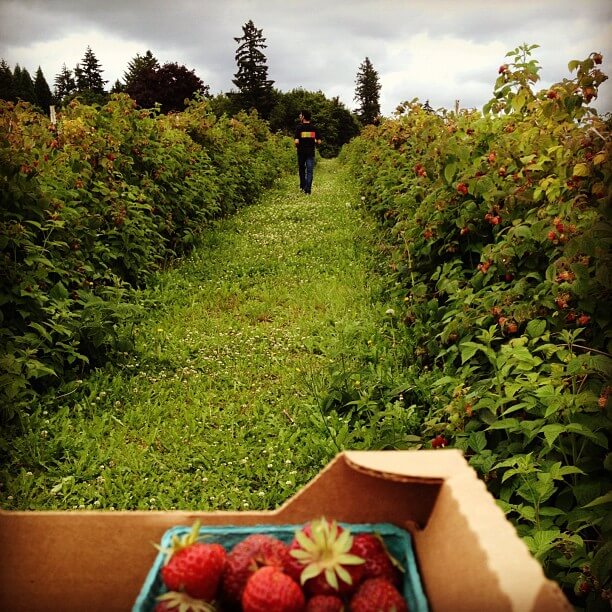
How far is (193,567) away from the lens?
3.13 ft

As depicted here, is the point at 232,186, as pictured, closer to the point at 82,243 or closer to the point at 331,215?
the point at 331,215

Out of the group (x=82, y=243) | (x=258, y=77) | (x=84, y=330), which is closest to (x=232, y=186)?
(x=82, y=243)

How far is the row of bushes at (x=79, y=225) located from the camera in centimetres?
376

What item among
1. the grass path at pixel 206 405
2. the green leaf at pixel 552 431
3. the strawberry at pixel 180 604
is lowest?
the grass path at pixel 206 405

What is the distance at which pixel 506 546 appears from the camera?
0.82 meters

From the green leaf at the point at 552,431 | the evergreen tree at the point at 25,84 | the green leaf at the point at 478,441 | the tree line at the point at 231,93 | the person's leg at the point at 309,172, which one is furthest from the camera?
the evergreen tree at the point at 25,84

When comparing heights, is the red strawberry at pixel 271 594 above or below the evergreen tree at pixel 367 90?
below

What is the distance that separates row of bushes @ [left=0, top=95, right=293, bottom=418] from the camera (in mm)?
3760

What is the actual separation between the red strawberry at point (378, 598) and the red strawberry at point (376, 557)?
5cm

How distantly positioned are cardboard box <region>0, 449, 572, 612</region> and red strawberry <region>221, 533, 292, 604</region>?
0.09 m

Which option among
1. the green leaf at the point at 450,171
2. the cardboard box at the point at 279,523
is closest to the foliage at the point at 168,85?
the green leaf at the point at 450,171

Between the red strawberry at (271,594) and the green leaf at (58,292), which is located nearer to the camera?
the red strawberry at (271,594)

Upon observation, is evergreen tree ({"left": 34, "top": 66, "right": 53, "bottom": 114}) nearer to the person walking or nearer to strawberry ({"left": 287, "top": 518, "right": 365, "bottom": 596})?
the person walking

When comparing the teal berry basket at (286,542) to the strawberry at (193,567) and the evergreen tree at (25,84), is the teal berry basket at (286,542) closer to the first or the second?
the strawberry at (193,567)
